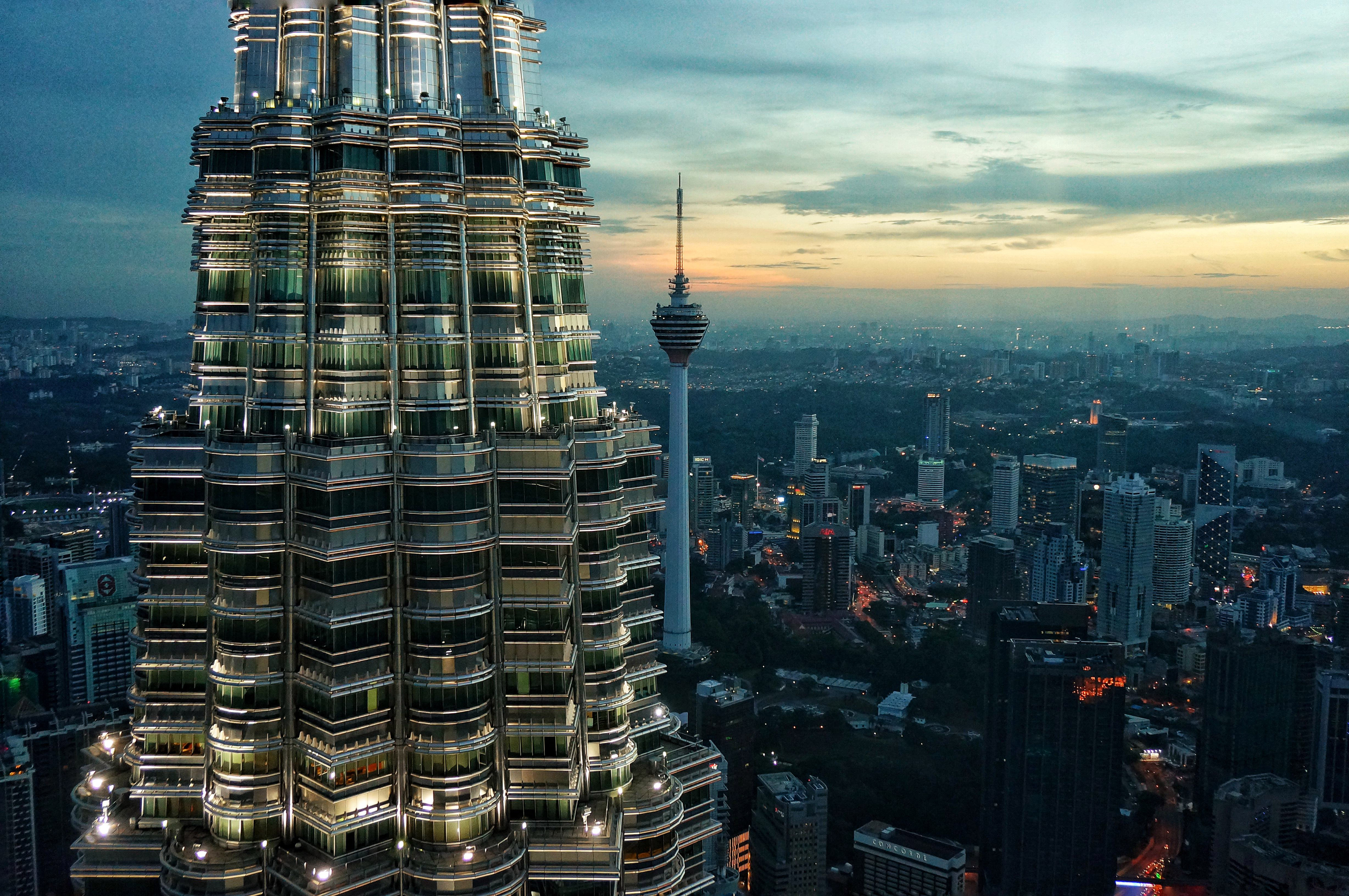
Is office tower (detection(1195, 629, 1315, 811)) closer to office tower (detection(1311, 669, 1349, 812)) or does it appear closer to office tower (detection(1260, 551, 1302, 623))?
office tower (detection(1311, 669, 1349, 812))

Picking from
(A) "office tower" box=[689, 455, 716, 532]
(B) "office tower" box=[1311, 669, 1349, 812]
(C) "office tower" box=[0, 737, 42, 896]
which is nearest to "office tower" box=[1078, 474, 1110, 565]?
(B) "office tower" box=[1311, 669, 1349, 812]

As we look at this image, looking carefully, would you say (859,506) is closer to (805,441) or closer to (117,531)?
(805,441)

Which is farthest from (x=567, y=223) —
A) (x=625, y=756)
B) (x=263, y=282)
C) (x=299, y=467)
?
(x=625, y=756)

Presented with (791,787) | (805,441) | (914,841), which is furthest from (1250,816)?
(805,441)

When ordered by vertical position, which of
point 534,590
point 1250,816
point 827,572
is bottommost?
point 1250,816

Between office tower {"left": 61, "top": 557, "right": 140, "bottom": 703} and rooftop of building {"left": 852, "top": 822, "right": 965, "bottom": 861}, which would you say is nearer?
office tower {"left": 61, "top": 557, "right": 140, "bottom": 703}
